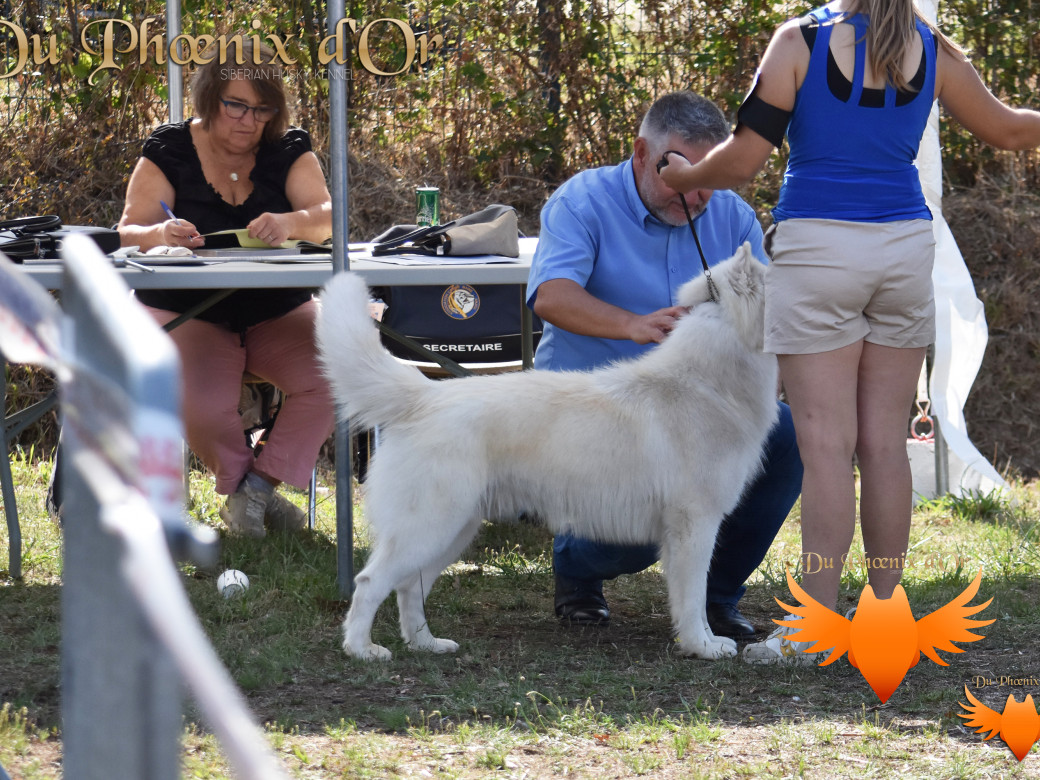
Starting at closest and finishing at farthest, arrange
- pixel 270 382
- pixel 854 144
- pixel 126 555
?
pixel 126 555, pixel 854 144, pixel 270 382

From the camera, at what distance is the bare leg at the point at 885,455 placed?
8.50 feet

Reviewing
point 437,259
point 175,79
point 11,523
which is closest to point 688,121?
point 437,259

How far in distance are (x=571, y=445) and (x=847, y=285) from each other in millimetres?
754

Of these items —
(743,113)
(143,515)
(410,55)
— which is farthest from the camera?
(410,55)

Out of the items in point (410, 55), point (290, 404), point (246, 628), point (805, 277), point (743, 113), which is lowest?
point (246, 628)

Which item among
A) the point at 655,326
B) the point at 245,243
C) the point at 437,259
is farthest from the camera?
the point at 245,243

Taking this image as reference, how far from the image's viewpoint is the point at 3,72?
254 inches

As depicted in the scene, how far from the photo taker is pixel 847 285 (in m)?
2.46

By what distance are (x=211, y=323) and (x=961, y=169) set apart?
5.09 meters

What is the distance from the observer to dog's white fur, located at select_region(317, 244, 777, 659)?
2.68 meters

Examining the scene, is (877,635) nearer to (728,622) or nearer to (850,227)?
(728,622)

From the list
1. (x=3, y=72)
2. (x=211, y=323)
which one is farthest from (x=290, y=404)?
(x=3, y=72)

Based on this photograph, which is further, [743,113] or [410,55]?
[410,55]

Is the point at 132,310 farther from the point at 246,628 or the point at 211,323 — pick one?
the point at 211,323
